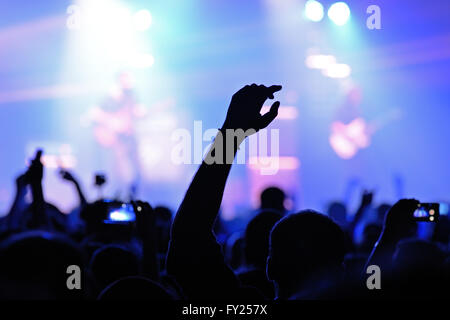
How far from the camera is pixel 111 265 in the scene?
6.54ft

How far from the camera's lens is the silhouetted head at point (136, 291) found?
43.6 inches

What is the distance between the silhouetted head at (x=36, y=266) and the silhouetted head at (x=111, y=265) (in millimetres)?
1022

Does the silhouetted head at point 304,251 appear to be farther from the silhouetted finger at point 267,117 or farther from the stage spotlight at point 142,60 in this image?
the stage spotlight at point 142,60

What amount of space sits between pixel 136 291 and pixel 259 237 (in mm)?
1146

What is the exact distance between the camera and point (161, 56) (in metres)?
9.38

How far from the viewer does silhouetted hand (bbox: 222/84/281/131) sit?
1.24 meters

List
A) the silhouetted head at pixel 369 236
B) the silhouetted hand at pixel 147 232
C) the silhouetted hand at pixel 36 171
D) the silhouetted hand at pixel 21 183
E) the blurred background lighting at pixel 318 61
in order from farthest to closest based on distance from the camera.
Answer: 1. the blurred background lighting at pixel 318 61
2. the silhouetted head at pixel 369 236
3. the silhouetted hand at pixel 21 183
4. the silhouetted hand at pixel 36 171
5. the silhouetted hand at pixel 147 232

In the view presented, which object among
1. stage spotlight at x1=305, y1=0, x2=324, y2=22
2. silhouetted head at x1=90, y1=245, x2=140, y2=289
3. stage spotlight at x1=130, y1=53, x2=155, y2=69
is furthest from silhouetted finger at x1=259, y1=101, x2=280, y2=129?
stage spotlight at x1=130, y1=53, x2=155, y2=69

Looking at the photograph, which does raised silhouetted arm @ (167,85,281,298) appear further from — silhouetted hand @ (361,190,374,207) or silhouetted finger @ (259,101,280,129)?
silhouetted hand @ (361,190,374,207)

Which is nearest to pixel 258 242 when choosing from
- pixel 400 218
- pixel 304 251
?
pixel 400 218

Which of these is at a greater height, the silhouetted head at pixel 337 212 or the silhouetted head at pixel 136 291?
the silhouetted head at pixel 136 291

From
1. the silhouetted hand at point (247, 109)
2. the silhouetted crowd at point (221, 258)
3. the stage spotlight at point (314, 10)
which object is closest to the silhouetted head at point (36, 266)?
the silhouetted crowd at point (221, 258)

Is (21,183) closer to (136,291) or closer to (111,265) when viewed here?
(111,265)

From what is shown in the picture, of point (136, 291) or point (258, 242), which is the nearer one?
point (136, 291)
